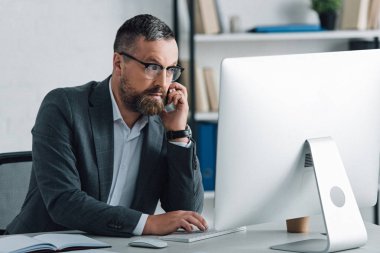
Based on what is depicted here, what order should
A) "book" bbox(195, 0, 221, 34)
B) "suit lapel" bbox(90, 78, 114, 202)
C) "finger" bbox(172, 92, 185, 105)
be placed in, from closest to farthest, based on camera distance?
"suit lapel" bbox(90, 78, 114, 202) → "finger" bbox(172, 92, 185, 105) → "book" bbox(195, 0, 221, 34)

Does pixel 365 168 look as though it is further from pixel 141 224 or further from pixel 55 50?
pixel 55 50

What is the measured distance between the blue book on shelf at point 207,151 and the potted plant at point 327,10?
2.65 feet

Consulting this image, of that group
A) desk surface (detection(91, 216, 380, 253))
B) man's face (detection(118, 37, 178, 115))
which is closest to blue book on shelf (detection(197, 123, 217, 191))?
man's face (detection(118, 37, 178, 115))

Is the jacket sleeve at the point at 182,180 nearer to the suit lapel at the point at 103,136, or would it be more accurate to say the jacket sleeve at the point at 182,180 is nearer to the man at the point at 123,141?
the man at the point at 123,141

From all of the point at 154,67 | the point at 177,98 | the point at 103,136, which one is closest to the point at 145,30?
the point at 154,67

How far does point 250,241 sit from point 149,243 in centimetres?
27

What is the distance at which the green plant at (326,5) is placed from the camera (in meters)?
3.82

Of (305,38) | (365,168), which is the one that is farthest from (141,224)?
(305,38)

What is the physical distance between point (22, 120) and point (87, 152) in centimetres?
160

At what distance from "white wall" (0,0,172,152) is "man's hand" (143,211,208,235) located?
1.84m

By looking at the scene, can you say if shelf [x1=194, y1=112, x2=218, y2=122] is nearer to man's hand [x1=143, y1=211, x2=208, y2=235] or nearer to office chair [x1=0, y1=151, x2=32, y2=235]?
office chair [x1=0, y1=151, x2=32, y2=235]

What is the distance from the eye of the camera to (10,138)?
3.56m

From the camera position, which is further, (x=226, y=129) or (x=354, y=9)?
(x=354, y=9)

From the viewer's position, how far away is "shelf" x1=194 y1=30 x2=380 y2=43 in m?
3.71
